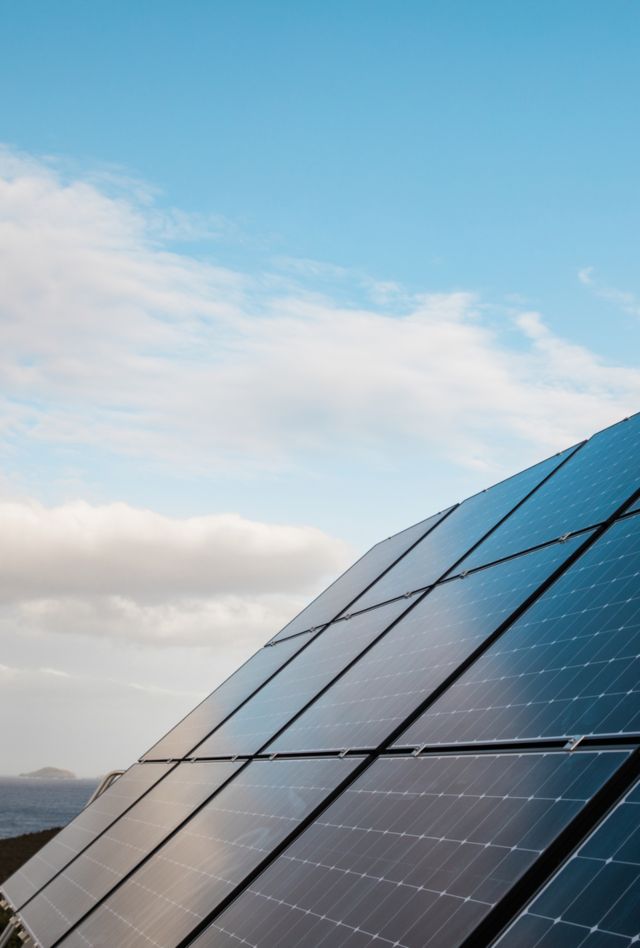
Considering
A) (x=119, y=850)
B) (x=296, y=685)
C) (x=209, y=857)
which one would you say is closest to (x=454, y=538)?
(x=296, y=685)

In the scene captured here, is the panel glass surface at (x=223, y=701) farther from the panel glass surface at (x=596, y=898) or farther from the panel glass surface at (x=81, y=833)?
the panel glass surface at (x=596, y=898)

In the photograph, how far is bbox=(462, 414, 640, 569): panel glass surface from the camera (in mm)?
13750

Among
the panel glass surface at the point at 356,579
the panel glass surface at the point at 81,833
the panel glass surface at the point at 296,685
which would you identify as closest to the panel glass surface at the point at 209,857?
the panel glass surface at the point at 296,685

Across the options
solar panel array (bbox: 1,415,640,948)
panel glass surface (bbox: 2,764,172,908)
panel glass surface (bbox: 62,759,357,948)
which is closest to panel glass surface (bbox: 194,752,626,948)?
solar panel array (bbox: 1,415,640,948)

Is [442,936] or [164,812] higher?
[164,812]

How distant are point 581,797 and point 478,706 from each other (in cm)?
295

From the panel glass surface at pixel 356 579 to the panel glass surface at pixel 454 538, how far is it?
2.99 ft

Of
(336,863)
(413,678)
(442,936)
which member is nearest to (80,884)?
(413,678)

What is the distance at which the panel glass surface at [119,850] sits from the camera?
519 inches

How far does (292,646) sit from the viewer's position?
69.8 feet

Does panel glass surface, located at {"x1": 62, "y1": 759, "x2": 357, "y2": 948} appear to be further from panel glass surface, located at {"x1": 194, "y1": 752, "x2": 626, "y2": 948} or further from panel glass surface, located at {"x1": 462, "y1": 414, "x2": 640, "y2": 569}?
panel glass surface, located at {"x1": 462, "y1": 414, "x2": 640, "y2": 569}

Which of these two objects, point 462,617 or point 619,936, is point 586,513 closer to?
point 462,617

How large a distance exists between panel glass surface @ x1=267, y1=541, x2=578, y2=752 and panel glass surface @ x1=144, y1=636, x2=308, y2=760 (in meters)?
5.19

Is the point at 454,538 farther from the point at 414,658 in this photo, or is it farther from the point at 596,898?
the point at 596,898
